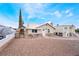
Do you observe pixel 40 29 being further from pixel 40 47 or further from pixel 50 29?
pixel 40 47

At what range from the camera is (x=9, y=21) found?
2.10 metres

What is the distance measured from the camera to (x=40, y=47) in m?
2.10

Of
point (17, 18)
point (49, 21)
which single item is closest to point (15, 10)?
point (17, 18)

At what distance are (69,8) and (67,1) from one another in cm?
10

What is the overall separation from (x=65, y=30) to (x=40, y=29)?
0.34 metres

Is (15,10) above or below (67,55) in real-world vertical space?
above

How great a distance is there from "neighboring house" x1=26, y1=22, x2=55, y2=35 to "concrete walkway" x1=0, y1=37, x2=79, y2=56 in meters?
0.10

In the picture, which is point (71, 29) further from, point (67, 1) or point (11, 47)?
point (11, 47)

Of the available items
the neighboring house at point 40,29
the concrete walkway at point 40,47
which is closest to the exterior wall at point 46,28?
the neighboring house at point 40,29

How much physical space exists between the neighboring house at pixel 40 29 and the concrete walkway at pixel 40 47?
0.32ft

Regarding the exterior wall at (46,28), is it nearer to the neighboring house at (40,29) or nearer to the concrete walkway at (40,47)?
the neighboring house at (40,29)

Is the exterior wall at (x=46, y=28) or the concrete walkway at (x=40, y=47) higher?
the exterior wall at (x=46, y=28)

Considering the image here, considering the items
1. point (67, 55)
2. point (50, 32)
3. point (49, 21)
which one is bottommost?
point (67, 55)

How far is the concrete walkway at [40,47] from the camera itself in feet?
6.75
